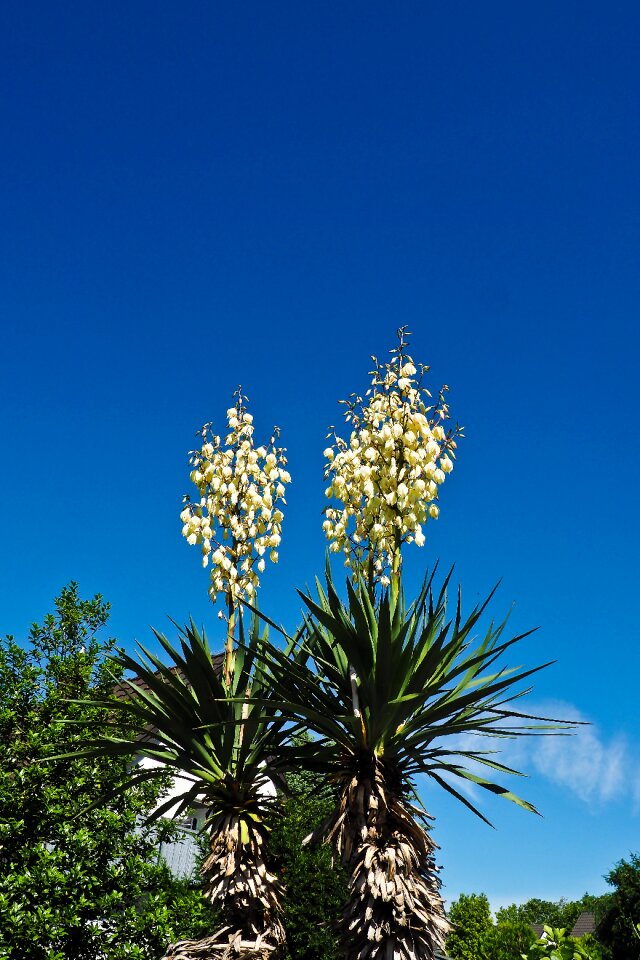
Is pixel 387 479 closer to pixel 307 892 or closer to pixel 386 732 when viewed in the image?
pixel 386 732

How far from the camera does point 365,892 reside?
4941 millimetres

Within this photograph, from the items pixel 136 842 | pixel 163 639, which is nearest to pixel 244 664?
pixel 163 639

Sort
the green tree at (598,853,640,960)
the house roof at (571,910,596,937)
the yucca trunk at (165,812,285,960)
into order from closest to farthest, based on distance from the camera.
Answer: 1. the yucca trunk at (165,812,285,960)
2. the green tree at (598,853,640,960)
3. the house roof at (571,910,596,937)

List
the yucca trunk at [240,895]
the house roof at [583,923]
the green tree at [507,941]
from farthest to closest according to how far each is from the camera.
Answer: the house roof at [583,923], the green tree at [507,941], the yucca trunk at [240,895]

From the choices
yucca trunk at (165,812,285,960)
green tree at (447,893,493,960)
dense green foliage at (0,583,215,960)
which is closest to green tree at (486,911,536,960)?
green tree at (447,893,493,960)

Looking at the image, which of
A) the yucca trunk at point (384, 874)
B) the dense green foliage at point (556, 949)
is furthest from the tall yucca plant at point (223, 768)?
the dense green foliage at point (556, 949)

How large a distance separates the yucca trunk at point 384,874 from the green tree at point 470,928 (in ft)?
28.3

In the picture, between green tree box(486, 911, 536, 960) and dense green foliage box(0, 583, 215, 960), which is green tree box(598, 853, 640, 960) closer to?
green tree box(486, 911, 536, 960)

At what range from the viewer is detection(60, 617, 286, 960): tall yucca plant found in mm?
5520

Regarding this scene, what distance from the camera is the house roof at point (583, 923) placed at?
31.3 metres

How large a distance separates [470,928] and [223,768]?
9.28m

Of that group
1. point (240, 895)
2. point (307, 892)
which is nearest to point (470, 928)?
point (307, 892)

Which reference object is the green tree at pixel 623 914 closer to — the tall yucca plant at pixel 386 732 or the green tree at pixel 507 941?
the green tree at pixel 507 941

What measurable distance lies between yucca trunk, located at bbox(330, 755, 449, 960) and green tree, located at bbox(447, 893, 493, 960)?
28.3ft
